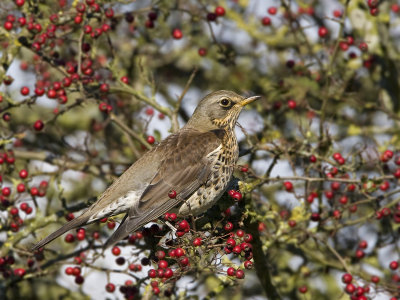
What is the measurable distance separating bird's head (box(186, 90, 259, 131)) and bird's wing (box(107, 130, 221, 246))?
1.20 ft

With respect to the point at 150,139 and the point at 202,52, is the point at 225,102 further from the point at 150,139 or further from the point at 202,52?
the point at 202,52

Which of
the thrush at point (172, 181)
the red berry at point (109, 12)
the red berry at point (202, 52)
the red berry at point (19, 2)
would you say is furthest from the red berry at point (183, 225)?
the red berry at point (202, 52)

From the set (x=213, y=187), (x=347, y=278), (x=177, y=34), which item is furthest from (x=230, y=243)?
(x=177, y=34)

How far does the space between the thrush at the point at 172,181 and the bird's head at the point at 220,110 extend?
0.65 ft

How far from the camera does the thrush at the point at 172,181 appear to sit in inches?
187

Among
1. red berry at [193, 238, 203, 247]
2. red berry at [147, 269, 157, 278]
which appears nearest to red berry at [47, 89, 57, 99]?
red berry at [147, 269, 157, 278]

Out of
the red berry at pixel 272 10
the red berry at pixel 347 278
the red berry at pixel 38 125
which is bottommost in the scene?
the red berry at pixel 347 278

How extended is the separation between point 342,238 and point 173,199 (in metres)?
2.13

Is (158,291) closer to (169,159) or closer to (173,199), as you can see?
(173,199)

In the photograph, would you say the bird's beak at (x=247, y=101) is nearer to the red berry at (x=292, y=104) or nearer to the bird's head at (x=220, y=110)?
the bird's head at (x=220, y=110)

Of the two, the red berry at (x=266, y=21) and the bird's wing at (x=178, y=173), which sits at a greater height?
the red berry at (x=266, y=21)

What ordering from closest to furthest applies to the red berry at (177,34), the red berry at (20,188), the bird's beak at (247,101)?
the red berry at (20,188), the bird's beak at (247,101), the red berry at (177,34)

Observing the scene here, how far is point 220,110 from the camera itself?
5.81m

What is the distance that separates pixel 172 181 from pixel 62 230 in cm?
92
